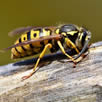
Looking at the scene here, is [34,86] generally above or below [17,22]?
above

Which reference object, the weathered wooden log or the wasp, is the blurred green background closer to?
the wasp

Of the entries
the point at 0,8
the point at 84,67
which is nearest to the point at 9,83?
the point at 84,67

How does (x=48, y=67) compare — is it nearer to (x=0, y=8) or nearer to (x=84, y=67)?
(x=84, y=67)

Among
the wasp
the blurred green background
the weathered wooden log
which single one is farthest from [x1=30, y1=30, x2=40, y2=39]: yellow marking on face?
the blurred green background

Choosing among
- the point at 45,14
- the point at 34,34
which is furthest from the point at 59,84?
the point at 45,14

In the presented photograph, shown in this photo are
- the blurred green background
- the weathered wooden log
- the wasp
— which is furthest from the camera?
the blurred green background
